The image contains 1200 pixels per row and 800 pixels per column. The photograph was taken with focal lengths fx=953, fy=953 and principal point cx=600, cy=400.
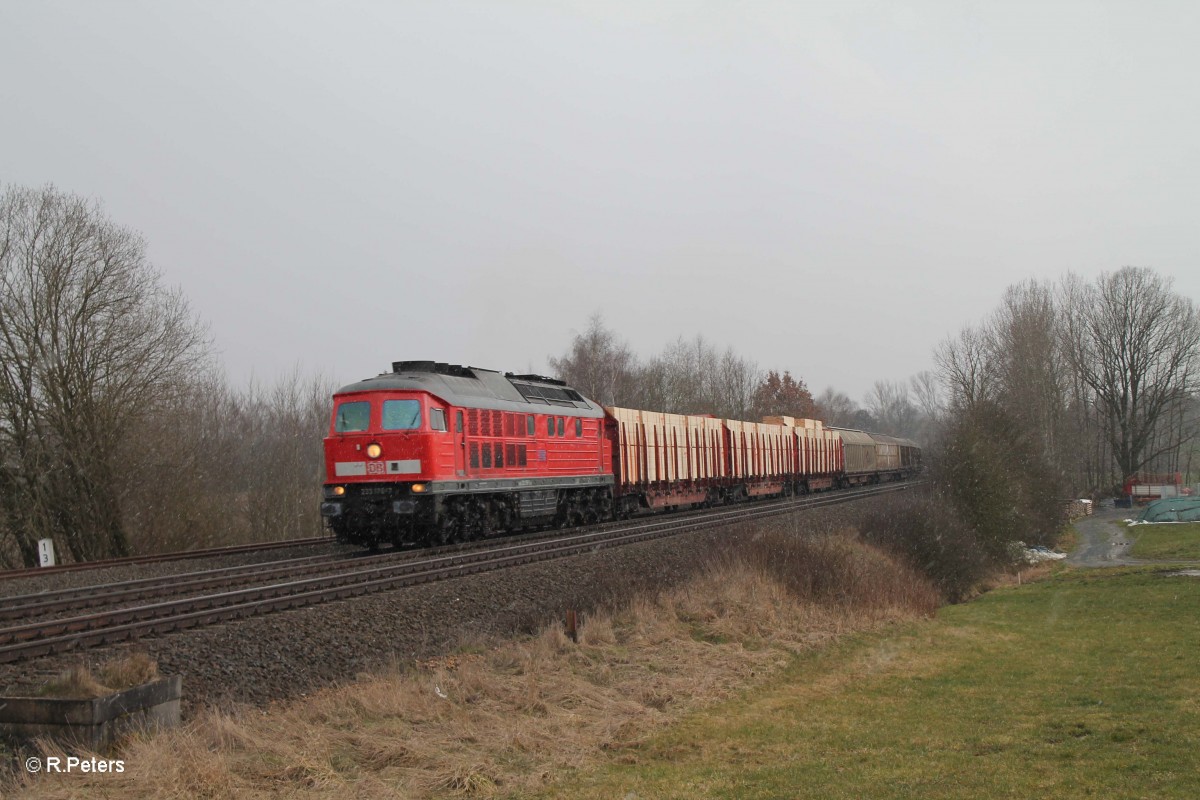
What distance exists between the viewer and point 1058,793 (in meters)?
7.32

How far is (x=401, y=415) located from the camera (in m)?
19.8

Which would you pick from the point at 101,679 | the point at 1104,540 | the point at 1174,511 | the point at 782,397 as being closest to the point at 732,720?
the point at 101,679

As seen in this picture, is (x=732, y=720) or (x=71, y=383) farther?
(x=71, y=383)

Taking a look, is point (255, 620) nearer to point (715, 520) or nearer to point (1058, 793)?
point (1058, 793)

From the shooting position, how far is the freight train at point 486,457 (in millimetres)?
19703

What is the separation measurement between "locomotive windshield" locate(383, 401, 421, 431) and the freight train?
0.07ft

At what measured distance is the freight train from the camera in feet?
64.6

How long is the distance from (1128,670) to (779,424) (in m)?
35.4

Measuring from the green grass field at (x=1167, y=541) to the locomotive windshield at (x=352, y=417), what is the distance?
24855 millimetres

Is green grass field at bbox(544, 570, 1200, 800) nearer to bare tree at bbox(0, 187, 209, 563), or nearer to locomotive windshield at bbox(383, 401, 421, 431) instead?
locomotive windshield at bbox(383, 401, 421, 431)

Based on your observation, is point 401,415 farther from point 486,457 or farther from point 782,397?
point 782,397

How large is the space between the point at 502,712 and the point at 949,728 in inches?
179

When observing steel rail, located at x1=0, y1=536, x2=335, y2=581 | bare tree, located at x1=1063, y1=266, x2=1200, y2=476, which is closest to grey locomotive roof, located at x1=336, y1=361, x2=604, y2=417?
steel rail, located at x1=0, y1=536, x2=335, y2=581

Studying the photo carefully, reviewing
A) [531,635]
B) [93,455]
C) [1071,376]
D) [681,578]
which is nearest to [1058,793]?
[531,635]
